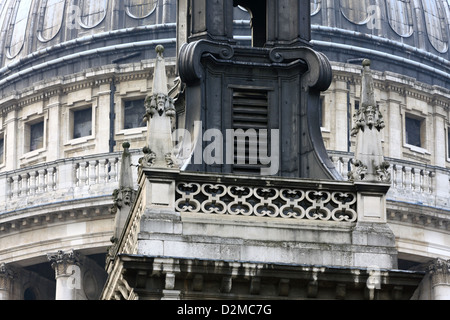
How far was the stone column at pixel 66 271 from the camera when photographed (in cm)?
7825

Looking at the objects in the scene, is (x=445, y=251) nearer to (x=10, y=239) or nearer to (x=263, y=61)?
(x=10, y=239)

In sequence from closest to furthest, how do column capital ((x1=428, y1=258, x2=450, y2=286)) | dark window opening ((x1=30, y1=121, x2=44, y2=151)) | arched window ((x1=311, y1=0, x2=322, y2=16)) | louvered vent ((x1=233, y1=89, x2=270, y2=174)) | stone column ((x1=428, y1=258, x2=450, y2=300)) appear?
louvered vent ((x1=233, y1=89, x2=270, y2=174)), stone column ((x1=428, y1=258, x2=450, y2=300)), column capital ((x1=428, y1=258, x2=450, y2=286)), dark window opening ((x1=30, y1=121, x2=44, y2=151)), arched window ((x1=311, y1=0, x2=322, y2=16))

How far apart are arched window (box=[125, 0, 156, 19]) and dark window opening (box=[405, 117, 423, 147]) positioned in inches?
448

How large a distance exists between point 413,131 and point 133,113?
38.2 feet

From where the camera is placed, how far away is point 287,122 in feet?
105

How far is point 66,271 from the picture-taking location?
79.3 meters

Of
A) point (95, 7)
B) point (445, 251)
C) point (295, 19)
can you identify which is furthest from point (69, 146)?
point (295, 19)

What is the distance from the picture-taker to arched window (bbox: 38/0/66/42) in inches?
3556

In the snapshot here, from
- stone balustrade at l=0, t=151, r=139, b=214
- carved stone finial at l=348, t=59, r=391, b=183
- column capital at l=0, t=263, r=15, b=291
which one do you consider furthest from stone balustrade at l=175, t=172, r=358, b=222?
column capital at l=0, t=263, r=15, b=291

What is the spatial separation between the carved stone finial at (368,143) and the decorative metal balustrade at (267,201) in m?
0.39

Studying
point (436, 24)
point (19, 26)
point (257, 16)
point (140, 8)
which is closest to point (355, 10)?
point (436, 24)

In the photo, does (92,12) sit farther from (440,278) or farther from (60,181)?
(440,278)

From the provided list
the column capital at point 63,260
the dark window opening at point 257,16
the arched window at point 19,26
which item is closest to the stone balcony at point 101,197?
the column capital at point 63,260

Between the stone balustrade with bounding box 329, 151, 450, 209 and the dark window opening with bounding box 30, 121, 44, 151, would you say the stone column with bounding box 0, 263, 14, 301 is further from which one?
the stone balustrade with bounding box 329, 151, 450, 209
